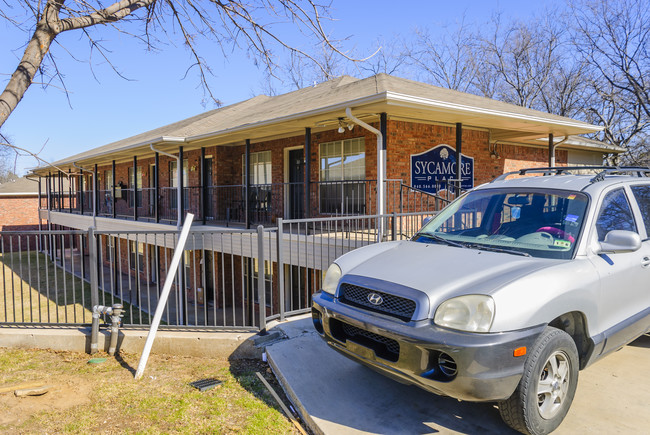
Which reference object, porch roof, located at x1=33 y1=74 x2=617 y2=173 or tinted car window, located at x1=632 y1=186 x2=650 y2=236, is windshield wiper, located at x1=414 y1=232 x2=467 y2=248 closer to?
tinted car window, located at x1=632 y1=186 x2=650 y2=236

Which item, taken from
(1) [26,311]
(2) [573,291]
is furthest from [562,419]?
(1) [26,311]

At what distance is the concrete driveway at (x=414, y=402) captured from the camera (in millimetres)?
3016

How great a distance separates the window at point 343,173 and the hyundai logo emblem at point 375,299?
704cm

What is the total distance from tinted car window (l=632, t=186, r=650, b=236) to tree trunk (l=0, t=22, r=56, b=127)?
6.49 meters

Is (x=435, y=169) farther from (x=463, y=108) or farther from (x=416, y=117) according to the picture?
(x=463, y=108)

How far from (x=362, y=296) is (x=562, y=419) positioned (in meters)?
1.55

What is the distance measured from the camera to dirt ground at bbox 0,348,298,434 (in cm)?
329

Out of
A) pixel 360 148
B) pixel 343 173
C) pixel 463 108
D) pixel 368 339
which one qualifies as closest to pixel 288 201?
pixel 343 173

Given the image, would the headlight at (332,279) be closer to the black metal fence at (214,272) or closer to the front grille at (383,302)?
the front grille at (383,302)

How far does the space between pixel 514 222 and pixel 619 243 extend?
0.73 meters

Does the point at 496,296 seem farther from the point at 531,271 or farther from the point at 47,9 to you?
the point at 47,9

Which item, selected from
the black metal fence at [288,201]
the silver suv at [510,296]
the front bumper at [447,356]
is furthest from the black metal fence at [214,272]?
the front bumper at [447,356]

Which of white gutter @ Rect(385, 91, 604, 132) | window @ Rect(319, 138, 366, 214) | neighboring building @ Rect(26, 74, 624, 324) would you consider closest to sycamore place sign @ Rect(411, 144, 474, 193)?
neighboring building @ Rect(26, 74, 624, 324)

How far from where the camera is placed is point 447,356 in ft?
8.53
